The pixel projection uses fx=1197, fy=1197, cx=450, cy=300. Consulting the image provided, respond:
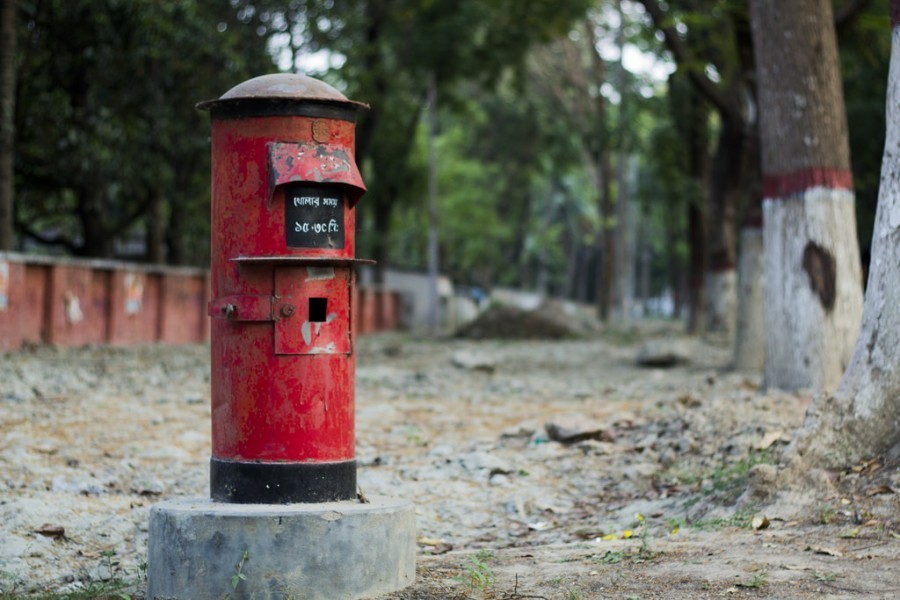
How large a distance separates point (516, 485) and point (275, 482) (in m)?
3.46

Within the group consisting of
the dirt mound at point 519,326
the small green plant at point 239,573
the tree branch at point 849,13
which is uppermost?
the tree branch at point 849,13

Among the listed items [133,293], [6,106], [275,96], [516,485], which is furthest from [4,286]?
[275,96]

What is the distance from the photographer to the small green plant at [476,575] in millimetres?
4910

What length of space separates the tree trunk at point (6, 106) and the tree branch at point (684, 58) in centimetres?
929

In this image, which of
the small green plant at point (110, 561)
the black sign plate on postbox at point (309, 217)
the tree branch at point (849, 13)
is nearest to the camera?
the black sign plate on postbox at point (309, 217)

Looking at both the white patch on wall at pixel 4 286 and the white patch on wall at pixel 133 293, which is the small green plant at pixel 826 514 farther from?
the white patch on wall at pixel 133 293

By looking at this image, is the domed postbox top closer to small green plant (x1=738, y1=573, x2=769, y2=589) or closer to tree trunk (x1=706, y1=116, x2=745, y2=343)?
small green plant (x1=738, y1=573, x2=769, y2=589)

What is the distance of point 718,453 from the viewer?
8250 mm

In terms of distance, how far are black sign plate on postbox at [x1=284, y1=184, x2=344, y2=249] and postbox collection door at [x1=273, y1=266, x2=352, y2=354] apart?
0.37 ft

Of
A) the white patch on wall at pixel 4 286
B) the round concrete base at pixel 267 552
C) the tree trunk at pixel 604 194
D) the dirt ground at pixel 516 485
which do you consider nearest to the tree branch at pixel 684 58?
the dirt ground at pixel 516 485

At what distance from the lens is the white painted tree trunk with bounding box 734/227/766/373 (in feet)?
47.6

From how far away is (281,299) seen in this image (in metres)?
4.85

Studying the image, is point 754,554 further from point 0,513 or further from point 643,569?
point 0,513

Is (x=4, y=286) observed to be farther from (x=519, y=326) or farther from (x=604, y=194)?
(x=604, y=194)
